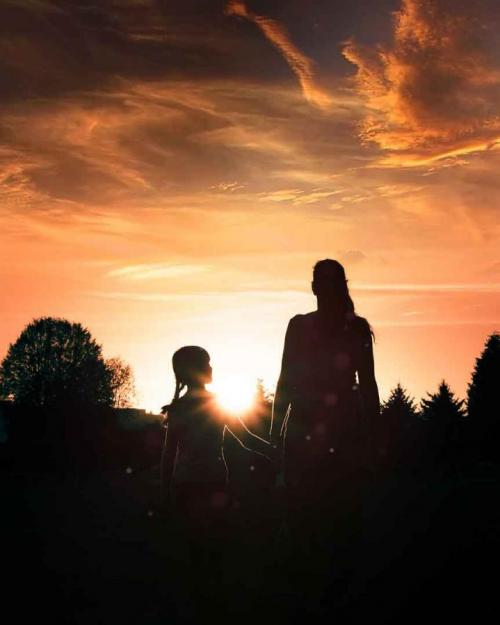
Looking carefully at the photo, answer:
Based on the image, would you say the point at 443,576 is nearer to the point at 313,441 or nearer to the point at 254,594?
the point at 254,594

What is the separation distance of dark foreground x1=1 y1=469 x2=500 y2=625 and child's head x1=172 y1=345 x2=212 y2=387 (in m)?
0.96

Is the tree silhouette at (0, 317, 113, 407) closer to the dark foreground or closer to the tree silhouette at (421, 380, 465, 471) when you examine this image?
the tree silhouette at (421, 380, 465, 471)

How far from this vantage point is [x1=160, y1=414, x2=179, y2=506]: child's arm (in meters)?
5.81

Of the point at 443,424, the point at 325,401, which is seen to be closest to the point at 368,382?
the point at 325,401

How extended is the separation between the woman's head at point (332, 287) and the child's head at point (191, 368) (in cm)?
127

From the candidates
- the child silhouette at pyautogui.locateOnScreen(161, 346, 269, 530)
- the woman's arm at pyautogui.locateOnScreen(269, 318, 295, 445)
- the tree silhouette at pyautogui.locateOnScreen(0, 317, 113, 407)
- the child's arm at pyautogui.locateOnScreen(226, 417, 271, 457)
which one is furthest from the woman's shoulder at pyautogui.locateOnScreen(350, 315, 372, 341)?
the tree silhouette at pyautogui.locateOnScreen(0, 317, 113, 407)

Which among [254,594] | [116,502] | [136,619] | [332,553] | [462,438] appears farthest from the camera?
[462,438]

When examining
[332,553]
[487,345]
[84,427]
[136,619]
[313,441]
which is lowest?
[136,619]

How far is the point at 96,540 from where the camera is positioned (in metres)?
12.8

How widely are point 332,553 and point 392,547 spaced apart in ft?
26.0

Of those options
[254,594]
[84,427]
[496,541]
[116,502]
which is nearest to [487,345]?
[84,427]

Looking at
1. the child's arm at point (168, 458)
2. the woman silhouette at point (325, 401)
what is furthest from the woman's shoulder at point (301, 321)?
the child's arm at point (168, 458)

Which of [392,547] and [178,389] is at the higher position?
[178,389]

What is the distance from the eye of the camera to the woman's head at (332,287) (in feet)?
15.5
